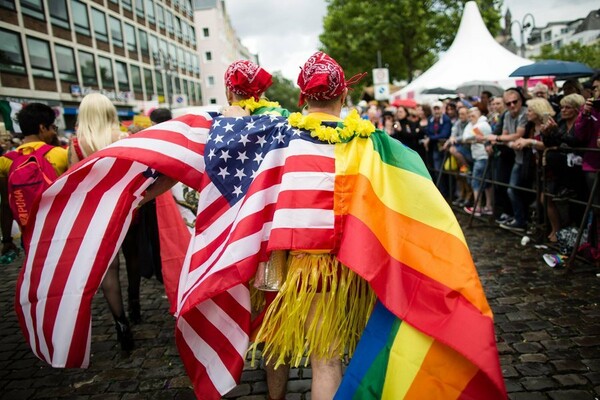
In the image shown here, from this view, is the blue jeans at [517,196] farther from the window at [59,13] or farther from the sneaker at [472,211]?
the window at [59,13]

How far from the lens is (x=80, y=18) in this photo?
2856 cm

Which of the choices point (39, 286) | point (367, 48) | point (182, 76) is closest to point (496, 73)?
point (39, 286)

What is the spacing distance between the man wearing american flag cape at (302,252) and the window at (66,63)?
28.4 meters

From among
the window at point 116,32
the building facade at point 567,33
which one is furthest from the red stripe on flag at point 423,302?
the building facade at point 567,33

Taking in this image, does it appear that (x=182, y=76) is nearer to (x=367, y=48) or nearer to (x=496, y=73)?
(x=367, y=48)

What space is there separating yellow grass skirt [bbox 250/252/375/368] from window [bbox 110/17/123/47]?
3639 centimetres

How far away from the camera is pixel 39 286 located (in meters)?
2.61

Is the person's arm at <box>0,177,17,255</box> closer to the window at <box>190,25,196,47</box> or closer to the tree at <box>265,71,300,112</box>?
the window at <box>190,25,196,47</box>

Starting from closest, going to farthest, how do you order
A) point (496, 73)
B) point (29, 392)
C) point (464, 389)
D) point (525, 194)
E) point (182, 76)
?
point (464, 389)
point (29, 392)
point (525, 194)
point (496, 73)
point (182, 76)

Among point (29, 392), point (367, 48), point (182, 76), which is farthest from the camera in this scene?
point (182, 76)

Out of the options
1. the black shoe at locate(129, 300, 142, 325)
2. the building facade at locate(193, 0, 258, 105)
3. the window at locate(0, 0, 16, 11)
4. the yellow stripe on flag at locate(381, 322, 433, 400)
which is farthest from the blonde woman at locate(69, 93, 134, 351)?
the building facade at locate(193, 0, 258, 105)

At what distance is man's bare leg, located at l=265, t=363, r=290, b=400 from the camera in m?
2.48

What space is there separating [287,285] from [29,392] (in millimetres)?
2292

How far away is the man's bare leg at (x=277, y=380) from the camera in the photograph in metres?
2.48
